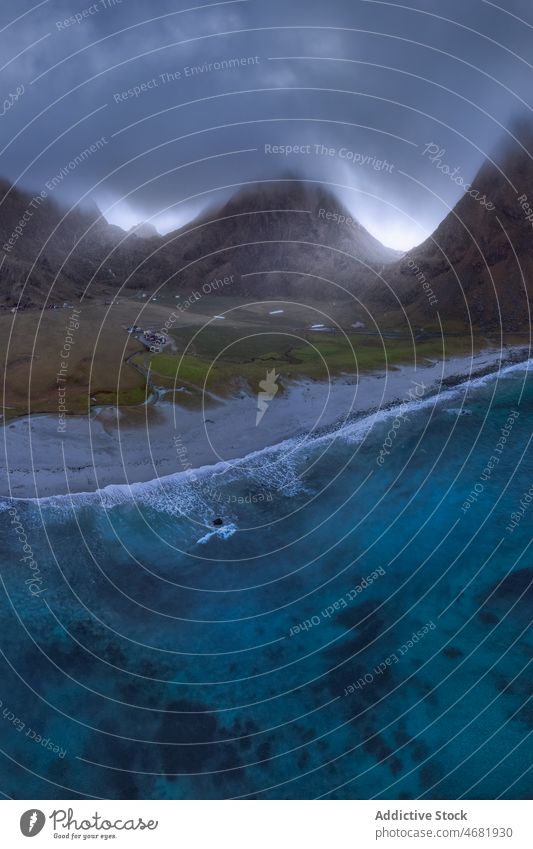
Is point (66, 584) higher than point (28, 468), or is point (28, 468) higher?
point (28, 468)

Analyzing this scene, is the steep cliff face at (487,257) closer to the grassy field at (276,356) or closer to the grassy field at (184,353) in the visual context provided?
the grassy field at (184,353)

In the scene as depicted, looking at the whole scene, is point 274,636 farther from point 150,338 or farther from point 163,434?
point 150,338

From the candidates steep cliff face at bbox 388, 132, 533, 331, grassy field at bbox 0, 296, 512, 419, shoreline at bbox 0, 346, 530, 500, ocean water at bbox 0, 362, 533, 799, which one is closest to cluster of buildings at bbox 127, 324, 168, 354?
grassy field at bbox 0, 296, 512, 419

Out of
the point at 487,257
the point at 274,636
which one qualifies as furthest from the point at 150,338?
the point at 487,257

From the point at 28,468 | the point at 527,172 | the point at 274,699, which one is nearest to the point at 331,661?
the point at 274,699

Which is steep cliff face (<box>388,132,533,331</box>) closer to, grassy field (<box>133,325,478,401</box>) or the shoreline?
Result: grassy field (<box>133,325,478,401</box>)

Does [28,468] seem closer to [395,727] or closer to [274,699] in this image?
[274,699]
